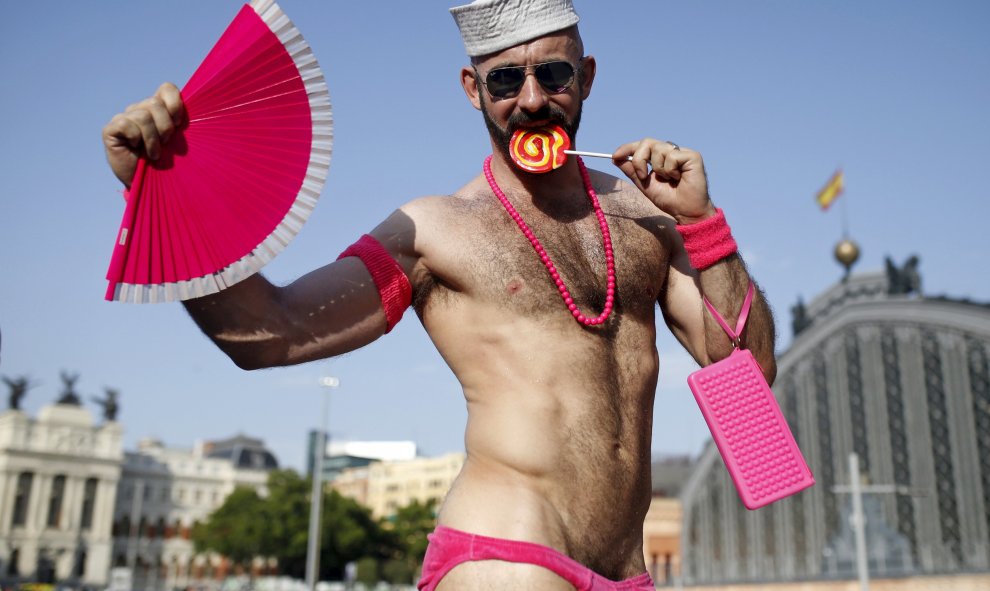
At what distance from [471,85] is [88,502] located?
86.5 meters

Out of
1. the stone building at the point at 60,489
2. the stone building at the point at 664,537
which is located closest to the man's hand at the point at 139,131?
the stone building at the point at 664,537

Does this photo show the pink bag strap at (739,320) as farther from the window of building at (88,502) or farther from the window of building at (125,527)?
the window of building at (125,527)

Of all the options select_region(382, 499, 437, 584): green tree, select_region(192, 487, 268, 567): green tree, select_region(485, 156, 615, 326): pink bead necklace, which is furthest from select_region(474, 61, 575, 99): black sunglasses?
select_region(192, 487, 268, 567): green tree

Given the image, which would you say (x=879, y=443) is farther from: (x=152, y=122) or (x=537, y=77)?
(x=152, y=122)

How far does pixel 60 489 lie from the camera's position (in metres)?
78.8

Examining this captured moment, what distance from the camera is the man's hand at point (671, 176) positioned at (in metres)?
2.27

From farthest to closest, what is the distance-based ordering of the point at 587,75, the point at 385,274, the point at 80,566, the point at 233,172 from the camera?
the point at 80,566, the point at 587,75, the point at 385,274, the point at 233,172

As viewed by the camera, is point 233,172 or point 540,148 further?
point 540,148

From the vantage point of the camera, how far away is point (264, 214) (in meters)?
1.94

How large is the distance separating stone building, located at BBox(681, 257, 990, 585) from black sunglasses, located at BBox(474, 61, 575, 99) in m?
30.3

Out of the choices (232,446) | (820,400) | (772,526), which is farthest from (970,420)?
(232,446)

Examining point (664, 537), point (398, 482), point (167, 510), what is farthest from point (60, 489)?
point (664, 537)

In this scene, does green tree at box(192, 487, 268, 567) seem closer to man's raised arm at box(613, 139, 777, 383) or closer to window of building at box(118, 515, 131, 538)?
window of building at box(118, 515, 131, 538)

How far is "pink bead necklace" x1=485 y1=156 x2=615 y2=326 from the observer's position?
2.23 m
